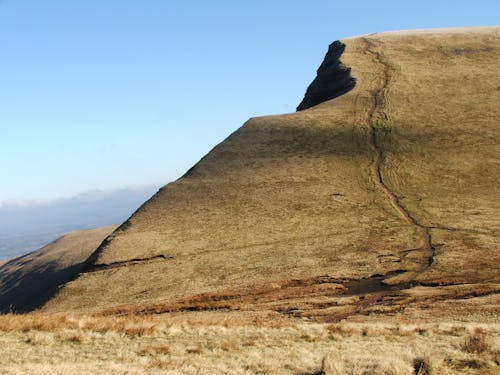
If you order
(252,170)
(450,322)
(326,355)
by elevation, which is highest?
(252,170)

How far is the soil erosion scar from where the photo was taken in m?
45.7

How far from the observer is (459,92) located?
8906cm

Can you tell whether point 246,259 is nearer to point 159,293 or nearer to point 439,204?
point 159,293

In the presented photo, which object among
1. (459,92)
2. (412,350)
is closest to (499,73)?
(459,92)

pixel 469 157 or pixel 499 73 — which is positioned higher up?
pixel 499 73

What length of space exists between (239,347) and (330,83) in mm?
96767

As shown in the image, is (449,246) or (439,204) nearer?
(449,246)

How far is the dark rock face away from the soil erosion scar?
712 cm

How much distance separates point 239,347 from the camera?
69.1ft

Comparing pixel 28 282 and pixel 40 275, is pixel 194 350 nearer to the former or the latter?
pixel 28 282

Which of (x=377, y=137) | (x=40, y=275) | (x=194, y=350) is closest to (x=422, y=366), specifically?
(x=194, y=350)

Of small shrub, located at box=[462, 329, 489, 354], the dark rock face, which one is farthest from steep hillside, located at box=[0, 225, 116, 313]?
small shrub, located at box=[462, 329, 489, 354]

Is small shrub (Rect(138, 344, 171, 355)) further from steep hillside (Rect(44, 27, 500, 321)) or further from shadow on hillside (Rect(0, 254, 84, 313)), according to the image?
shadow on hillside (Rect(0, 254, 84, 313))

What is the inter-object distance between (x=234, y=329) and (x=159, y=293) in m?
18.4
